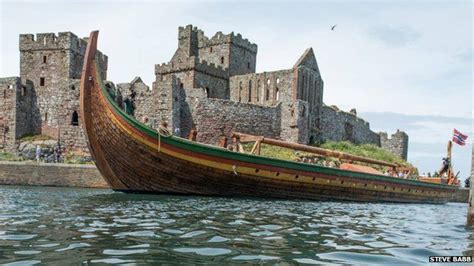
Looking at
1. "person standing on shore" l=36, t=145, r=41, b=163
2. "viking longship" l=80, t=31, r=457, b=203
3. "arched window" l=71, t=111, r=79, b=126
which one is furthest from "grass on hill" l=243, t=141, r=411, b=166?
"person standing on shore" l=36, t=145, r=41, b=163

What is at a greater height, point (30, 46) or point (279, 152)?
point (30, 46)

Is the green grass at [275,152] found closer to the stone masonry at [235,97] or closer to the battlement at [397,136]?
the stone masonry at [235,97]

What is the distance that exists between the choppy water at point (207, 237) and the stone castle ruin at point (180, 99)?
2195 cm

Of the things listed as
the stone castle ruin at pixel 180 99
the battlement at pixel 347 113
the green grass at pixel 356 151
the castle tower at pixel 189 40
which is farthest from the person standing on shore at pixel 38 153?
the battlement at pixel 347 113

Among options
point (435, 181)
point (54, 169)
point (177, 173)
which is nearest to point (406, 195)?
point (435, 181)

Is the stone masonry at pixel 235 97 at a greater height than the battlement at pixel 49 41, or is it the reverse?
the battlement at pixel 49 41

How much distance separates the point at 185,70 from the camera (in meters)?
39.8

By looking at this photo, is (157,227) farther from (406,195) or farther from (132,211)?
(406,195)

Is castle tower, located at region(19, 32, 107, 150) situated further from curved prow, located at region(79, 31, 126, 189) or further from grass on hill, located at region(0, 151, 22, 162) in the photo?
curved prow, located at region(79, 31, 126, 189)

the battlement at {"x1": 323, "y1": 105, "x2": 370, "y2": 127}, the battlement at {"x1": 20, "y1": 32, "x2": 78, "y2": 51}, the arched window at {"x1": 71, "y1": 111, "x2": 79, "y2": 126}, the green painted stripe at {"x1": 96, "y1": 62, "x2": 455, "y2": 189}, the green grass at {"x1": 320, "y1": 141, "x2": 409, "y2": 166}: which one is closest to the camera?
the green painted stripe at {"x1": 96, "y1": 62, "x2": 455, "y2": 189}

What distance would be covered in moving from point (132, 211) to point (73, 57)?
92.5ft

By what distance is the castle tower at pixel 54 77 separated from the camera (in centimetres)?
3525

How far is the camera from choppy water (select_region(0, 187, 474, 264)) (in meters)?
6.44

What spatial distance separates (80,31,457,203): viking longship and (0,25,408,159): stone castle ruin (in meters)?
13.3
